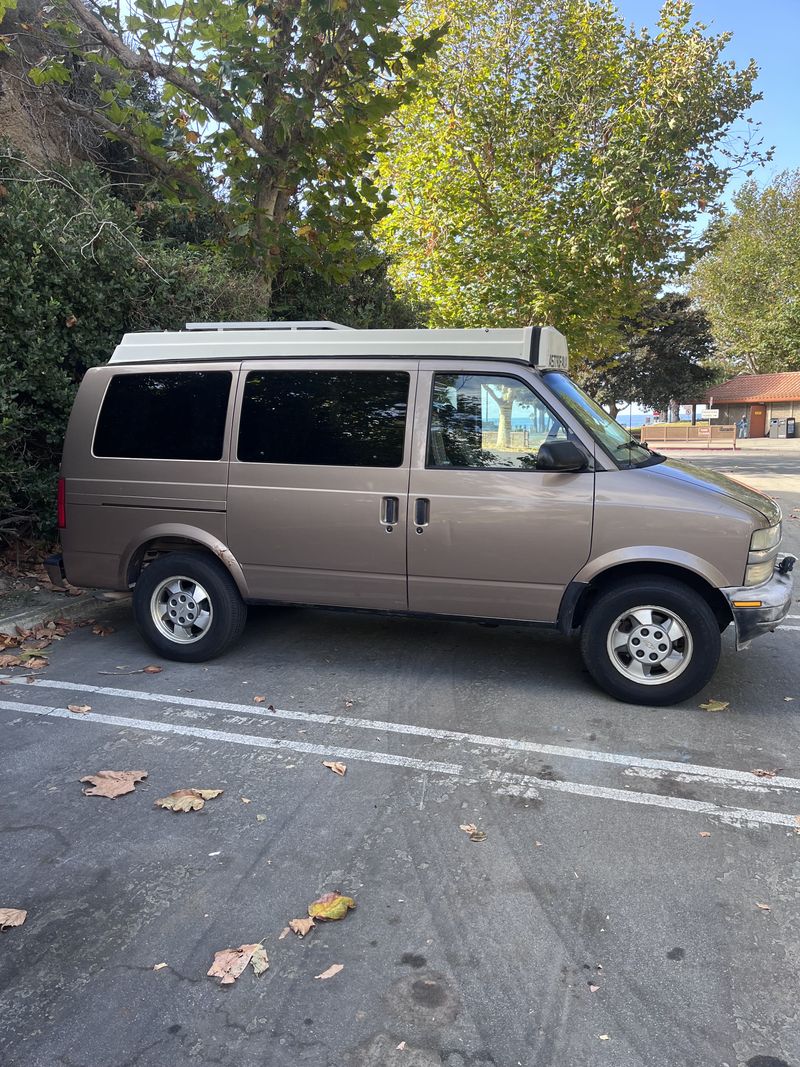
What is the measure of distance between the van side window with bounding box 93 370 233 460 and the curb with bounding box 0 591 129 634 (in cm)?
134

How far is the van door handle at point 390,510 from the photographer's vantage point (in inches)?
199

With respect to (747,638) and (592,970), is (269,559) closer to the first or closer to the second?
(747,638)

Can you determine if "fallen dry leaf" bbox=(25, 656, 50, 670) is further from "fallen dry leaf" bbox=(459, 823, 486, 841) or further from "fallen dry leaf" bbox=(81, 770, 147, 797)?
"fallen dry leaf" bbox=(459, 823, 486, 841)

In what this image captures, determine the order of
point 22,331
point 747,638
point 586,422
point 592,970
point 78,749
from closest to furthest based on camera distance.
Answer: point 592,970 < point 78,749 < point 747,638 < point 586,422 < point 22,331

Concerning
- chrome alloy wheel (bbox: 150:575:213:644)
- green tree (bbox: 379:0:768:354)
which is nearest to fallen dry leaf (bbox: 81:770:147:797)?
chrome alloy wheel (bbox: 150:575:213:644)

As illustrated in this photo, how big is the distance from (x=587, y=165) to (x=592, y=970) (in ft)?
60.1

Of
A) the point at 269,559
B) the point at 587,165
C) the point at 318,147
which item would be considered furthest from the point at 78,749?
the point at 587,165

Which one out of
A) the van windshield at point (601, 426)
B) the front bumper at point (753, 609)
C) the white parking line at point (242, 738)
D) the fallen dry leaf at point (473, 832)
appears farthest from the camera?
the van windshield at point (601, 426)

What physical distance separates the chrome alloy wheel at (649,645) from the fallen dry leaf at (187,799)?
2519mm

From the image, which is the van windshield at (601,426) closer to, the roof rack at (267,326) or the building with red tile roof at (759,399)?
the roof rack at (267,326)

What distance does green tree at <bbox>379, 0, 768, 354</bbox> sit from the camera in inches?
685

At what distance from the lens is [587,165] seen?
17.6m

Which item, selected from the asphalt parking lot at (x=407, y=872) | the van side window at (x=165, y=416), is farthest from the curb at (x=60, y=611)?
the van side window at (x=165, y=416)

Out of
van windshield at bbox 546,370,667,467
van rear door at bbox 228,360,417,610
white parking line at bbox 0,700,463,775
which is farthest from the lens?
van rear door at bbox 228,360,417,610
